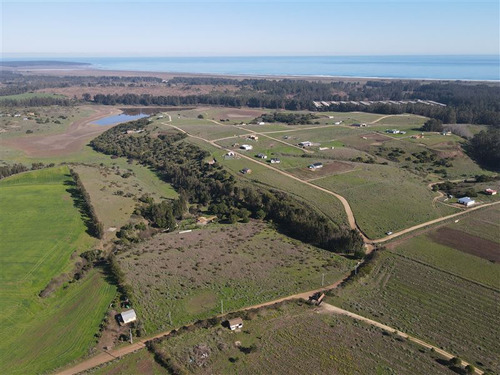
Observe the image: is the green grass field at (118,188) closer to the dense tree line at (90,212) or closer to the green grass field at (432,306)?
the dense tree line at (90,212)

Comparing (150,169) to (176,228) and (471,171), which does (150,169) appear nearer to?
(176,228)

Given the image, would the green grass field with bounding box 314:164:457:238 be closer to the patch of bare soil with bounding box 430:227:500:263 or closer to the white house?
the white house

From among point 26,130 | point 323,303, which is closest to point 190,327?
point 323,303

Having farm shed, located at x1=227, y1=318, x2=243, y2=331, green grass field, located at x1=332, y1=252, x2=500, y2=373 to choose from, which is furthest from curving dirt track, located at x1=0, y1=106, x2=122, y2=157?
green grass field, located at x1=332, y1=252, x2=500, y2=373

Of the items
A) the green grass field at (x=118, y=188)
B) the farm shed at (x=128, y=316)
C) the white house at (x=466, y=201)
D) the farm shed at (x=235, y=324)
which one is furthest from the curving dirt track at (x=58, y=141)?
the white house at (x=466, y=201)

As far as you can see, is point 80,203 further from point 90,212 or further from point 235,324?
point 235,324
